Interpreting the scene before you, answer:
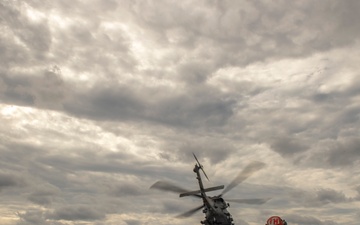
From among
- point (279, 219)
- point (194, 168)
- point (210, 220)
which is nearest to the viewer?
point (210, 220)

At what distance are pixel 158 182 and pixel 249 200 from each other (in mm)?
15961

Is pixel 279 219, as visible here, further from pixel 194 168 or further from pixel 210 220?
pixel 194 168

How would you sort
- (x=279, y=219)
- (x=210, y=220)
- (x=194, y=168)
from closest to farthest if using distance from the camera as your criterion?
(x=210, y=220) → (x=279, y=219) → (x=194, y=168)

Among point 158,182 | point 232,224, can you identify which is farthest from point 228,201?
point 158,182

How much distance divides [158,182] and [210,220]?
1084 centimetres

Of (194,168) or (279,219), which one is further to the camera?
(194,168)

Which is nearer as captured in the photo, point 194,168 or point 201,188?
point 201,188

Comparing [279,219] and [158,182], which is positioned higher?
[158,182]

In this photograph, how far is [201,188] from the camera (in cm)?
6225

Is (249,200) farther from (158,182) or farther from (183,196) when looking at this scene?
(158,182)

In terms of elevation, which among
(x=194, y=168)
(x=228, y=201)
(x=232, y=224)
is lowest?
(x=232, y=224)

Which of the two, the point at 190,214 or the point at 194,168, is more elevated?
the point at 194,168

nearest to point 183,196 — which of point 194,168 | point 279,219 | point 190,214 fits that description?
point 190,214

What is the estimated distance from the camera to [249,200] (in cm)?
5984
